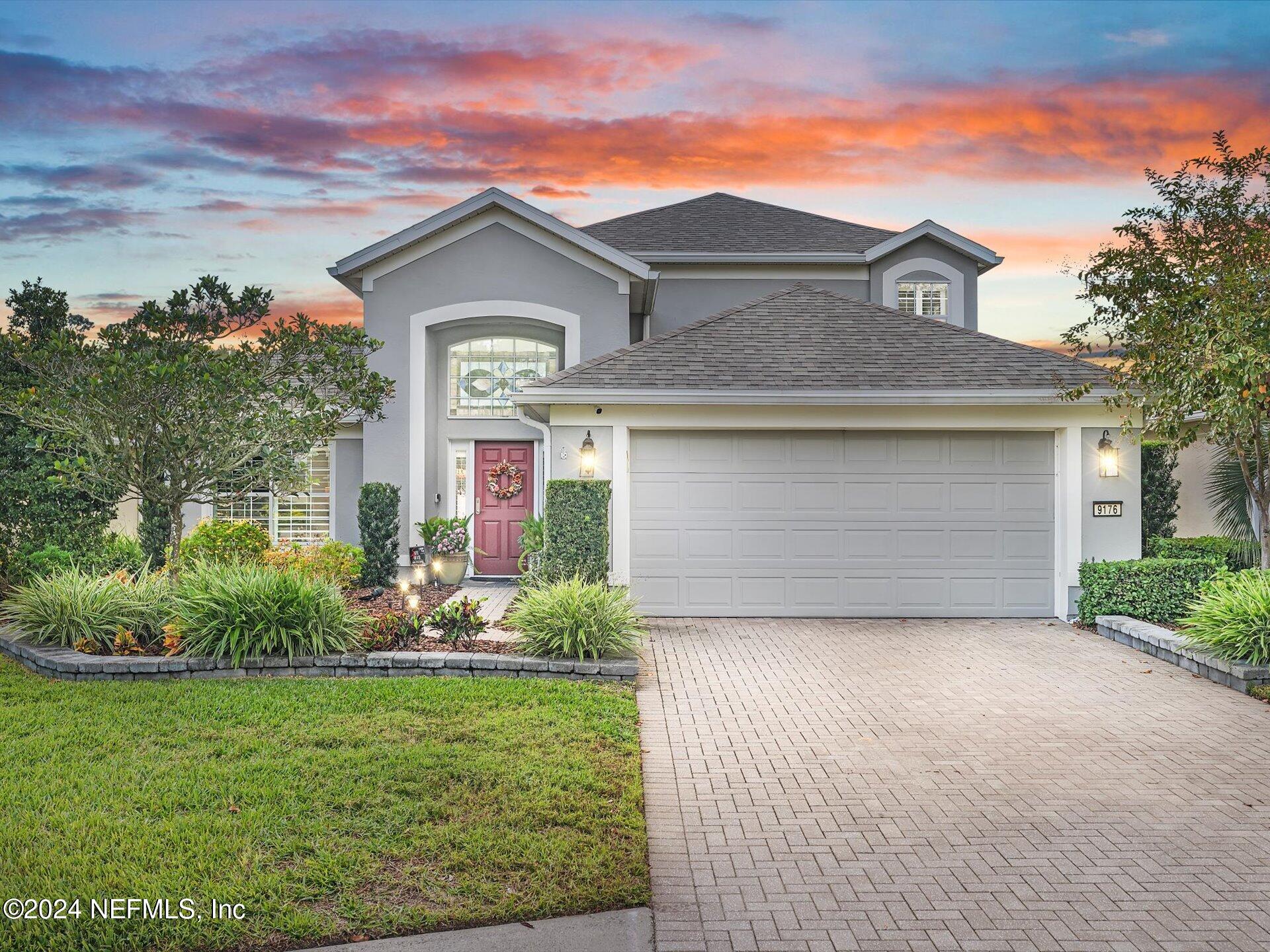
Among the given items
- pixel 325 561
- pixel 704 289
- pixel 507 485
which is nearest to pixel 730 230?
pixel 704 289

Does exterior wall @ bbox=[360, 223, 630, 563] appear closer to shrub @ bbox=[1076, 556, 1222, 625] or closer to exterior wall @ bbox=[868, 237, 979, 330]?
exterior wall @ bbox=[868, 237, 979, 330]

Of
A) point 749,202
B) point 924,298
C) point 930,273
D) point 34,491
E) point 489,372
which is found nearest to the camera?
point 34,491

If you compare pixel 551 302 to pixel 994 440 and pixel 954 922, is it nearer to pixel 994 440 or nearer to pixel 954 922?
pixel 994 440

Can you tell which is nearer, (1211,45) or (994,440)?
(994,440)

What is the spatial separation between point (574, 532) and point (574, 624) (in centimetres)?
231

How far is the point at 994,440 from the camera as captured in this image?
37.1 ft

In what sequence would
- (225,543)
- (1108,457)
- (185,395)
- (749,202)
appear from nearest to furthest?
1. (185,395)
2. (1108,457)
3. (225,543)
4. (749,202)

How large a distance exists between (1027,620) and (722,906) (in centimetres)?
869

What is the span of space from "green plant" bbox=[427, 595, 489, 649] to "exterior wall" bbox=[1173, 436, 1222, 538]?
12.6 m

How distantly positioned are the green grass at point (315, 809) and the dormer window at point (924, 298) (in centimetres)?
1381

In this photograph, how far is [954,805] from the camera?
16.5ft

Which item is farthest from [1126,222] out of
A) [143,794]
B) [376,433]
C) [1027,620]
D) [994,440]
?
[143,794]

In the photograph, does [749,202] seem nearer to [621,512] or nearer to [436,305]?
[436,305]

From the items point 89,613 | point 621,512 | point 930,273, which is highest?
point 930,273
